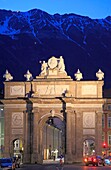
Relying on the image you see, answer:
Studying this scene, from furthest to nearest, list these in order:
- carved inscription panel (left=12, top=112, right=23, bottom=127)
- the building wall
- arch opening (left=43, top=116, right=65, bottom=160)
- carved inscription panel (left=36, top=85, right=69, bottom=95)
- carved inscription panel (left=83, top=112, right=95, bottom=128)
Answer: arch opening (left=43, top=116, right=65, bottom=160)
carved inscription panel (left=12, top=112, right=23, bottom=127)
carved inscription panel (left=36, top=85, right=69, bottom=95)
carved inscription panel (left=83, top=112, right=95, bottom=128)
the building wall

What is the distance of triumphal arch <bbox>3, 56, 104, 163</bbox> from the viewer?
97938mm

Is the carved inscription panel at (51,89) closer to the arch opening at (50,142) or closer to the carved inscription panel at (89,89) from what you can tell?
the carved inscription panel at (89,89)

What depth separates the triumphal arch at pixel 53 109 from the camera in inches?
3856

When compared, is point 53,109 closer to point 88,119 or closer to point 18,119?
point 88,119

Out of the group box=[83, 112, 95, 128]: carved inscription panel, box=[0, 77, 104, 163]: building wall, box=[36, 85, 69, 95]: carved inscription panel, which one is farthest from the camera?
box=[36, 85, 69, 95]: carved inscription panel

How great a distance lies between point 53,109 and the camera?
324ft

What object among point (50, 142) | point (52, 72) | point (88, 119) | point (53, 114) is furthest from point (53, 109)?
point (50, 142)

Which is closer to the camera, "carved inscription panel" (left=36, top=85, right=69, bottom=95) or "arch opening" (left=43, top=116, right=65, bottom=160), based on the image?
"carved inscription panel" (left=36, top=85, right=69, bottom=95)

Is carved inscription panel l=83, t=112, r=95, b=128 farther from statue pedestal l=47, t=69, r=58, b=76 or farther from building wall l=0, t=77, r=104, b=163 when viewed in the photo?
statue pedestal l=47, t=69, r=58, b=76

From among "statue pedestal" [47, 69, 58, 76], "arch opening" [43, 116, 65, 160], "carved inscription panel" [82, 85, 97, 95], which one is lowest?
"arch opening" [43, 116, 65, 160]

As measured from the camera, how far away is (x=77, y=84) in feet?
325

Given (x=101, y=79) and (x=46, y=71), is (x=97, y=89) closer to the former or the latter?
(x=101, y=79)

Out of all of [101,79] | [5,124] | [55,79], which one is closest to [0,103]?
[5,124]

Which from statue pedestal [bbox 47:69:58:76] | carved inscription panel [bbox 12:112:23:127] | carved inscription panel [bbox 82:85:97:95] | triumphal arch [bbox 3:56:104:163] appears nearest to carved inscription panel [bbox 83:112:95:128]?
triumphal arch [bbox 3:56:104:163]
